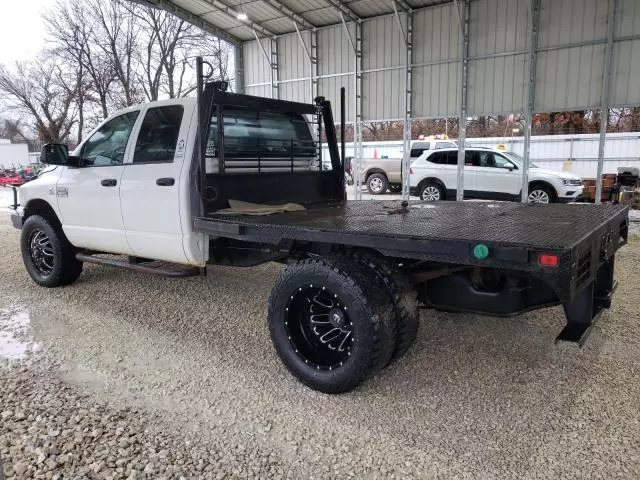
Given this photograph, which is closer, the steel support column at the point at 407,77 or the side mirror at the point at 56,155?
the side mirror at the point at 56,155

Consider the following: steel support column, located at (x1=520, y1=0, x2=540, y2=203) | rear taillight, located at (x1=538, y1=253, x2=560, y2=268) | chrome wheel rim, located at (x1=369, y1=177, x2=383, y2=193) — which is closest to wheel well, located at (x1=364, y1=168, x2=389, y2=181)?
chrome wheel rim, located at (x1=369, y1=177, x2=383, y2=193)

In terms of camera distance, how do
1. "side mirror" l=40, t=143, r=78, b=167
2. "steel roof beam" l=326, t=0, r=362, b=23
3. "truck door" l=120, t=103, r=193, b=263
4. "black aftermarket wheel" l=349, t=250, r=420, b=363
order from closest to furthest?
"black aftermarket wheel" l=349, t=250, r=420, b=363, "truck door" l=120, t=103, r=193, b=263, "side mirror" l=40, t=143, r=78, b=167, "steel roof beam" l=326, t=0, r=362, b=23

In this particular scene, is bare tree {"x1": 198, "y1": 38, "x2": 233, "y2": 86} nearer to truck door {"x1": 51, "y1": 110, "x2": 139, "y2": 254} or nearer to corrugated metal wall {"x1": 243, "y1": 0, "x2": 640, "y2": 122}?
corrugated metal wall {"x1": 243, "y1": 0, "x2": 640, "y2": 122}

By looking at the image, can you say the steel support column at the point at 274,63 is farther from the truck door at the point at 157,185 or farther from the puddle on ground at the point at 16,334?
the puddle on ground at the point at 16,334

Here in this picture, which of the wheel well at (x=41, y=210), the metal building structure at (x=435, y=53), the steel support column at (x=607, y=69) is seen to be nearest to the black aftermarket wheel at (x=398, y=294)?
the wheel well at (x=41, y=210)

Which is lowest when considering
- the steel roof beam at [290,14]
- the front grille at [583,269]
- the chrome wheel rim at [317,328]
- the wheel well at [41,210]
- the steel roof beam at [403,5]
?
the chrome wheel rim at [317,328]

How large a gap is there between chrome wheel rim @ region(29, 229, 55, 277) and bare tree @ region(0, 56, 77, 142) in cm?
1938

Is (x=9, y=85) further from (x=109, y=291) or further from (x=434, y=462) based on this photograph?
(x=434, y=462)

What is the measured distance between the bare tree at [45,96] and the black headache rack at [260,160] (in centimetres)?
2110

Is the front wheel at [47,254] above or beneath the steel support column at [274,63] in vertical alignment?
beneath

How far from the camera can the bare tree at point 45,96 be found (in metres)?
23.6

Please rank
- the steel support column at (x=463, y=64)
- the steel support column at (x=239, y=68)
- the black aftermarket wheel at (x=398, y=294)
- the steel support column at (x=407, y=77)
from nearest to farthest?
the black aftermarket wheel at (x=398, y=294) → the steel support column at (x=463, y=64) → the steel support column at (x=407, y=77) → the steel support column at (x=239, y=68)

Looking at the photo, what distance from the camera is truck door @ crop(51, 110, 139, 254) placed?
4.73 metres

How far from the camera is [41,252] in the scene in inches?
228
